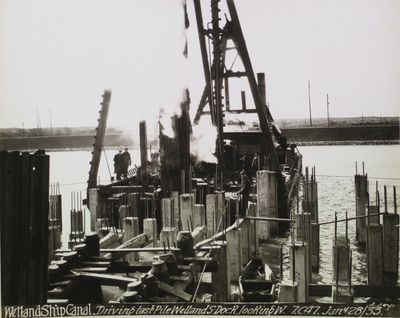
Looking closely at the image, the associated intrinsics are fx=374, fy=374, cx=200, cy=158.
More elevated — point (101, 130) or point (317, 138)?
point (317, 138)

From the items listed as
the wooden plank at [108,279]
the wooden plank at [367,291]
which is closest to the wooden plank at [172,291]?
the wooden plank at [108,279]

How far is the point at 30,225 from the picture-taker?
4.25m

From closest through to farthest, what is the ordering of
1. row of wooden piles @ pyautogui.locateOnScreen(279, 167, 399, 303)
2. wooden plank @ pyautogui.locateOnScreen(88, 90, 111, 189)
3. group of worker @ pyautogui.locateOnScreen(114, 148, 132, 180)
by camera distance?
row of wooden piles @ pyautogui.locateOnScreen(279, 167, 399, 303) < wooden plank @ pyautogui.locateOnScreen(88, 90, 111, 189) < group of worker @ pyautogui.locateOnScreen(114, 148, 132, 180)

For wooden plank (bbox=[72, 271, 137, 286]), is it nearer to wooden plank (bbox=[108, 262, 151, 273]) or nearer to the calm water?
wooden plank (bbox=[108, 262, 151, 273])

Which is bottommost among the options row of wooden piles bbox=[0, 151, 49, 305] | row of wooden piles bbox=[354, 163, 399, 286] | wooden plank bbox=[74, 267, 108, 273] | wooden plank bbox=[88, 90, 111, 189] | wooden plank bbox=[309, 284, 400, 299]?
wooden plank bbox=[309, 284, 400, 299]

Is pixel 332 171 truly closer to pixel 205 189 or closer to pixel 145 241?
pixel 205 189

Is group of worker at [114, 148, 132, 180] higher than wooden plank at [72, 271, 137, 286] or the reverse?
higher

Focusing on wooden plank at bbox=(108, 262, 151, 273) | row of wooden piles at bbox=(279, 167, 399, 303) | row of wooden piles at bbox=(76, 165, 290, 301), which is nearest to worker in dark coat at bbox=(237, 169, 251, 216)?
row of wooden piles at bbox=(76, 165, 290, 301)

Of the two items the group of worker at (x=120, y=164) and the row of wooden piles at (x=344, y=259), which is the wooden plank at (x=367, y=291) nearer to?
the row of wooden piles at (x=344, y=259)

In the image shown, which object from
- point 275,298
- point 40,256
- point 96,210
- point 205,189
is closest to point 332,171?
point 205,189

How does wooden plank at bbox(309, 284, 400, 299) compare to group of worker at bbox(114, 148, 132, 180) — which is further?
group of worker at bbox(114, 148, 132, 180)

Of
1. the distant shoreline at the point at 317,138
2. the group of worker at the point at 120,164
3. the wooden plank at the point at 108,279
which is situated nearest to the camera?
the wooden plank at the point at 108,279

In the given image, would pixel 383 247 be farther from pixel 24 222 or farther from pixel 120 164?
pixel 120 164

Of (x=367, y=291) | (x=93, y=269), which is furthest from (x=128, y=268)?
(x=367, y=291)
